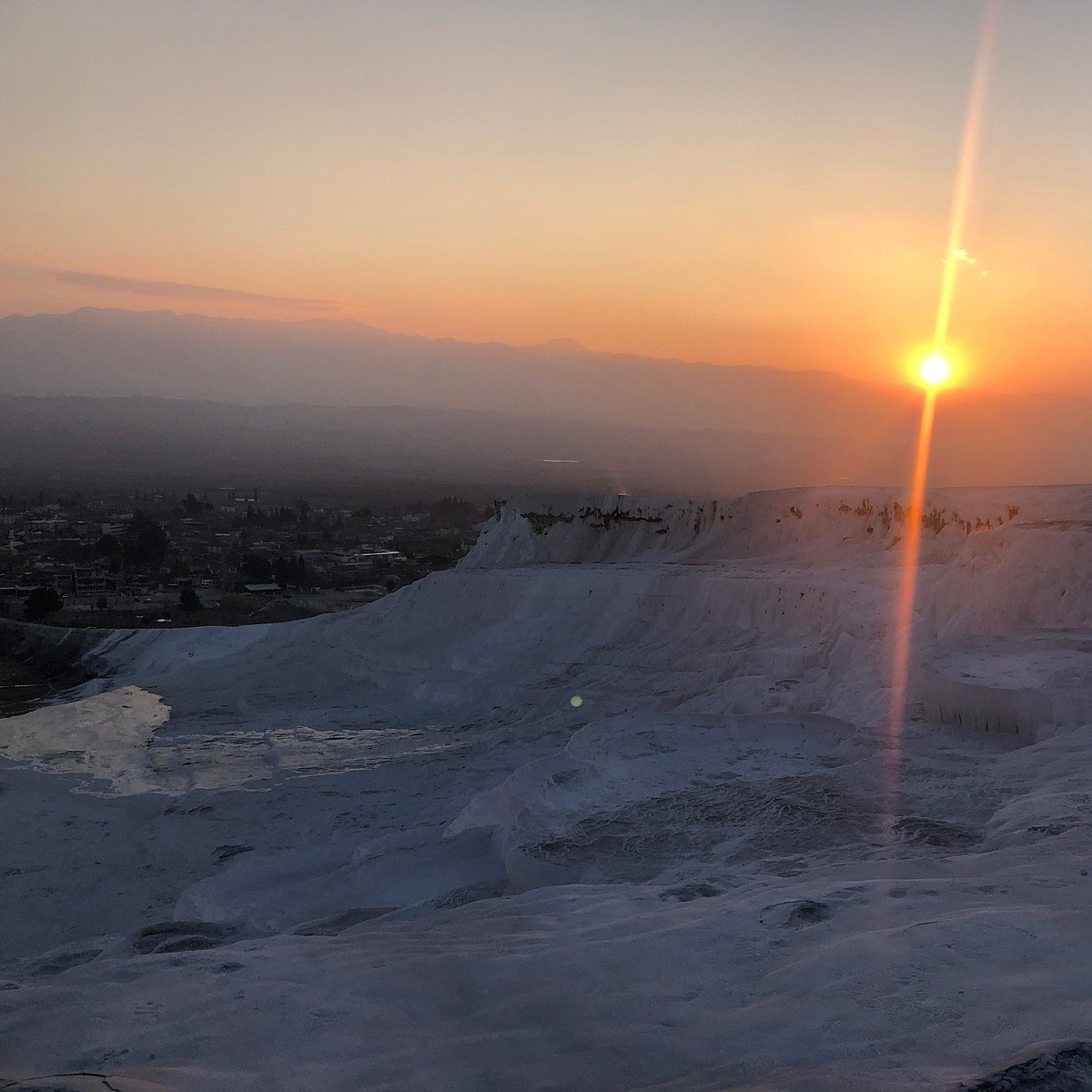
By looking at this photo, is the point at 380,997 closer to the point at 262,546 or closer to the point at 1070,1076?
the point at 1070,1076

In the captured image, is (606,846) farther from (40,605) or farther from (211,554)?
(211,554)

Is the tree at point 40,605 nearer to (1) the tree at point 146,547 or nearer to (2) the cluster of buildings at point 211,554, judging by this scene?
(2) the cluster of buildings at point 211,554

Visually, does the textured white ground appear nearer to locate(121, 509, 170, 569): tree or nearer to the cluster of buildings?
the cluster of buildings

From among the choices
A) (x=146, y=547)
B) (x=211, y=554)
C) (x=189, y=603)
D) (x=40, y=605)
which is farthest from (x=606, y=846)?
(x=211, y=554)

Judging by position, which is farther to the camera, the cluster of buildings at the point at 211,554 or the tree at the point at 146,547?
the tree at the point at 146,547

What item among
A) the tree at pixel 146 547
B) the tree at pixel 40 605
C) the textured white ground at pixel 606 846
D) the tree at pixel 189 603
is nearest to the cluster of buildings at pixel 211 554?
the tree at pixel 146 547

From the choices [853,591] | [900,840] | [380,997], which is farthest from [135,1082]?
[853,591]
